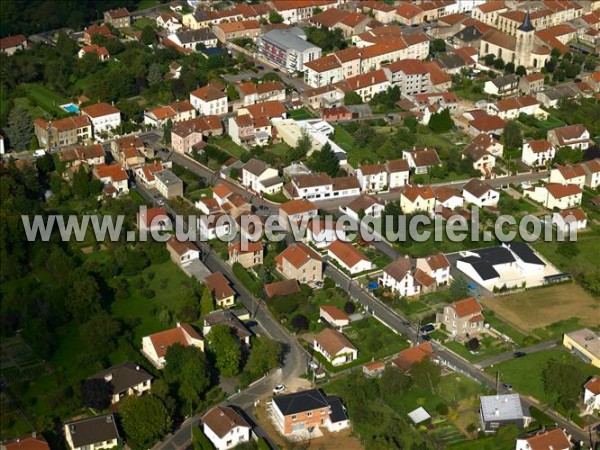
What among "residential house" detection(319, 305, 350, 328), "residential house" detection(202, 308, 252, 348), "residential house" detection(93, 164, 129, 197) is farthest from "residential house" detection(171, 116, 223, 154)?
"residential house" detection(319, 305, 350, 328)

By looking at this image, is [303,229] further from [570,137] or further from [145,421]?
[570,137]

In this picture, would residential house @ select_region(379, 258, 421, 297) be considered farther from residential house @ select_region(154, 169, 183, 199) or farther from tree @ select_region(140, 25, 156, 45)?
tree @ select_region(140, 25, 156, 45)

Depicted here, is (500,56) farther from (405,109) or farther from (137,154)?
(137,154)

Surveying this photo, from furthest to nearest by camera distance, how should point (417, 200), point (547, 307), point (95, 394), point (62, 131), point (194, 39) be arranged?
1. point (194, 39)
2. point (62, 131)
3. point (417, 200)
4. point (547, 307)
5. point (95, 394)

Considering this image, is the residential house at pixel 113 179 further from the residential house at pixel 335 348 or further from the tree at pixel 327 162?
the residential house at pixel 335 348

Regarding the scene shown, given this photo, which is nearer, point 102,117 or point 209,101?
point 102,117

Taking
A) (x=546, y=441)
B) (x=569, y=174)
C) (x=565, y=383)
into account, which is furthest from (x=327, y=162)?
(x=546, y=441)
